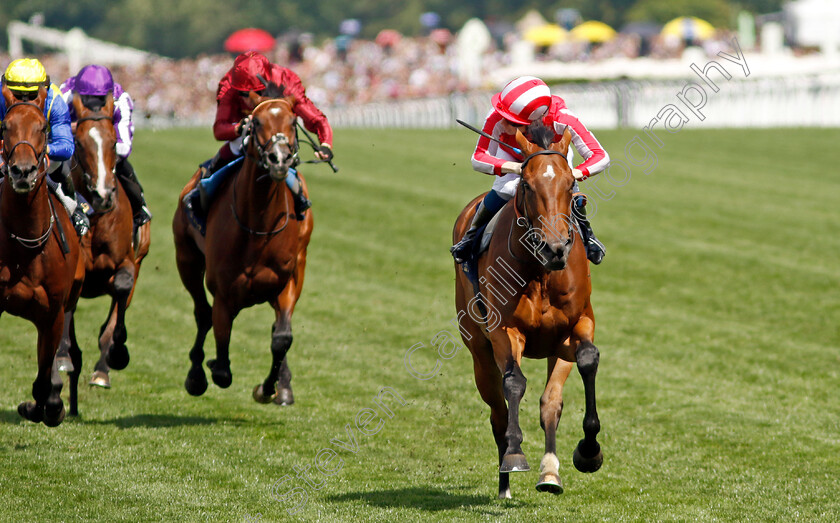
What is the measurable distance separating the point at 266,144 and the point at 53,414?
7.26 feet

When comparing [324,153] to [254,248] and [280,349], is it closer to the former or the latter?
[254,248]

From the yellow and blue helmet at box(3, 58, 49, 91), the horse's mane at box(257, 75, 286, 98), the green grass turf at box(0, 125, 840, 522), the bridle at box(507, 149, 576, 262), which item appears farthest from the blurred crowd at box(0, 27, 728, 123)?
the bridle at box(507, 149, 576, 262)

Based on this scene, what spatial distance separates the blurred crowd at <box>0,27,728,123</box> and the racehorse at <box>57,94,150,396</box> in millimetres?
27179

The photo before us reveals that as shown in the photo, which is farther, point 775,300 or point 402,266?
point 402,266

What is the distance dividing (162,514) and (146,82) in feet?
128

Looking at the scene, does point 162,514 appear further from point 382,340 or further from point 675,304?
point 675,304

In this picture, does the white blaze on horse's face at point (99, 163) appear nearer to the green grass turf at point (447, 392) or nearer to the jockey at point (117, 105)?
the jockey at point (117, 105)

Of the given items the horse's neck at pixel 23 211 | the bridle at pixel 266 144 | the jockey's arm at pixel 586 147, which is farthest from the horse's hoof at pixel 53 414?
the jockey's arm at pixel 586 147

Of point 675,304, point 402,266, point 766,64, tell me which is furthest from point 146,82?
point 675,304

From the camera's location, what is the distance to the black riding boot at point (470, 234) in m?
6.83

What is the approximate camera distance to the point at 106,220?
8.69m

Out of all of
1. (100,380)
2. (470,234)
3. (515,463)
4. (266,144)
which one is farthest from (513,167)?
(100,380)

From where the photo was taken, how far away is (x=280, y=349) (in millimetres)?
8336

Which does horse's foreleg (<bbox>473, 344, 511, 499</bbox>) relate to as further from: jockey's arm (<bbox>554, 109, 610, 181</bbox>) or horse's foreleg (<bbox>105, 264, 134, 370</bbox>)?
horse's foreleg (<bbox>105, 264, 134, 370</bbox>)
